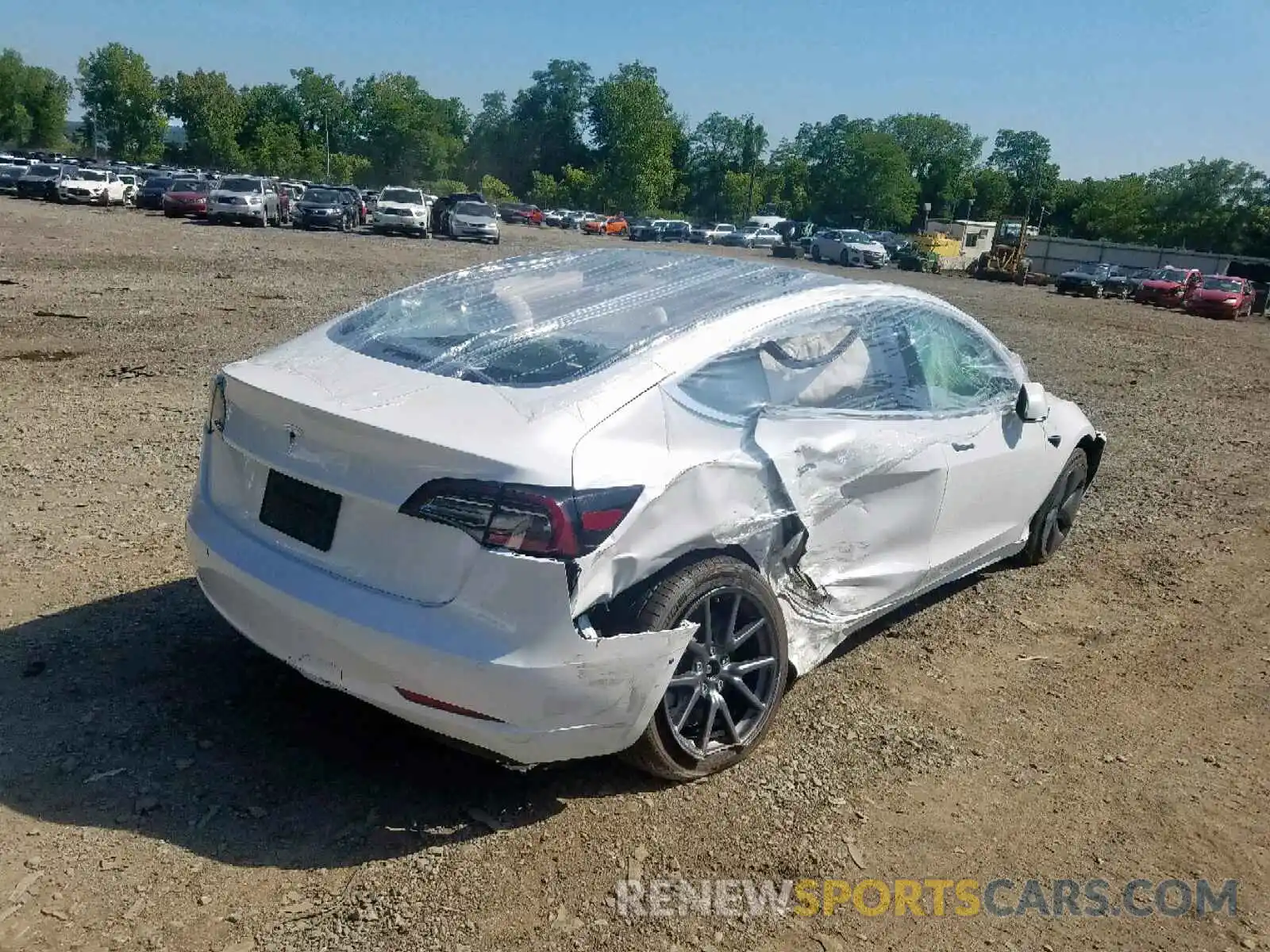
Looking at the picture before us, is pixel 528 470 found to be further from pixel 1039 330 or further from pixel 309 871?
pixel 1039 330

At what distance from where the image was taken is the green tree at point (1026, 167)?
11638cm

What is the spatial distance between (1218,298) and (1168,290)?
2198 millimetres

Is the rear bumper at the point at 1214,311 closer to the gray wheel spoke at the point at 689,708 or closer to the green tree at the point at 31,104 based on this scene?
the gray wheel spoke at the point at 689,708

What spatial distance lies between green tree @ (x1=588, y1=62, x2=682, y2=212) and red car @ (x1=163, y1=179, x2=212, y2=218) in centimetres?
7801

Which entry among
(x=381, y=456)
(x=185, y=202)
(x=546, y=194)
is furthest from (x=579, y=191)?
(x=381, y=456)

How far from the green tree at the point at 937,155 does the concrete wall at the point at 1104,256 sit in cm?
5994

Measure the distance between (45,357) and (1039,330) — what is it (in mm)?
16729

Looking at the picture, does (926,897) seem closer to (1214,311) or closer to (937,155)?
(1214,311)

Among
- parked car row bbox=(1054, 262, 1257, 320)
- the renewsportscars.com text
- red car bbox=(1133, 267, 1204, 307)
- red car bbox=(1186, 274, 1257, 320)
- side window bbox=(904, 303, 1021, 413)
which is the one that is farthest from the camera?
red car bbox=(1133, 267, 1204, 307)

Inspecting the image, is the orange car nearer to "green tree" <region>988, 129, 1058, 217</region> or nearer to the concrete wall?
the concrete wall

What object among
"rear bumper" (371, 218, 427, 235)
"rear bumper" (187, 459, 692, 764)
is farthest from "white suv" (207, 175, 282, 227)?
"rear bumper" (187, 459, 692, 764)

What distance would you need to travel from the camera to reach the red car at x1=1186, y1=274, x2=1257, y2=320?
32719 millimetres

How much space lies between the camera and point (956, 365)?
4.57m

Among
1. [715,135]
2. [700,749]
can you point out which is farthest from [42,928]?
[715,135]
